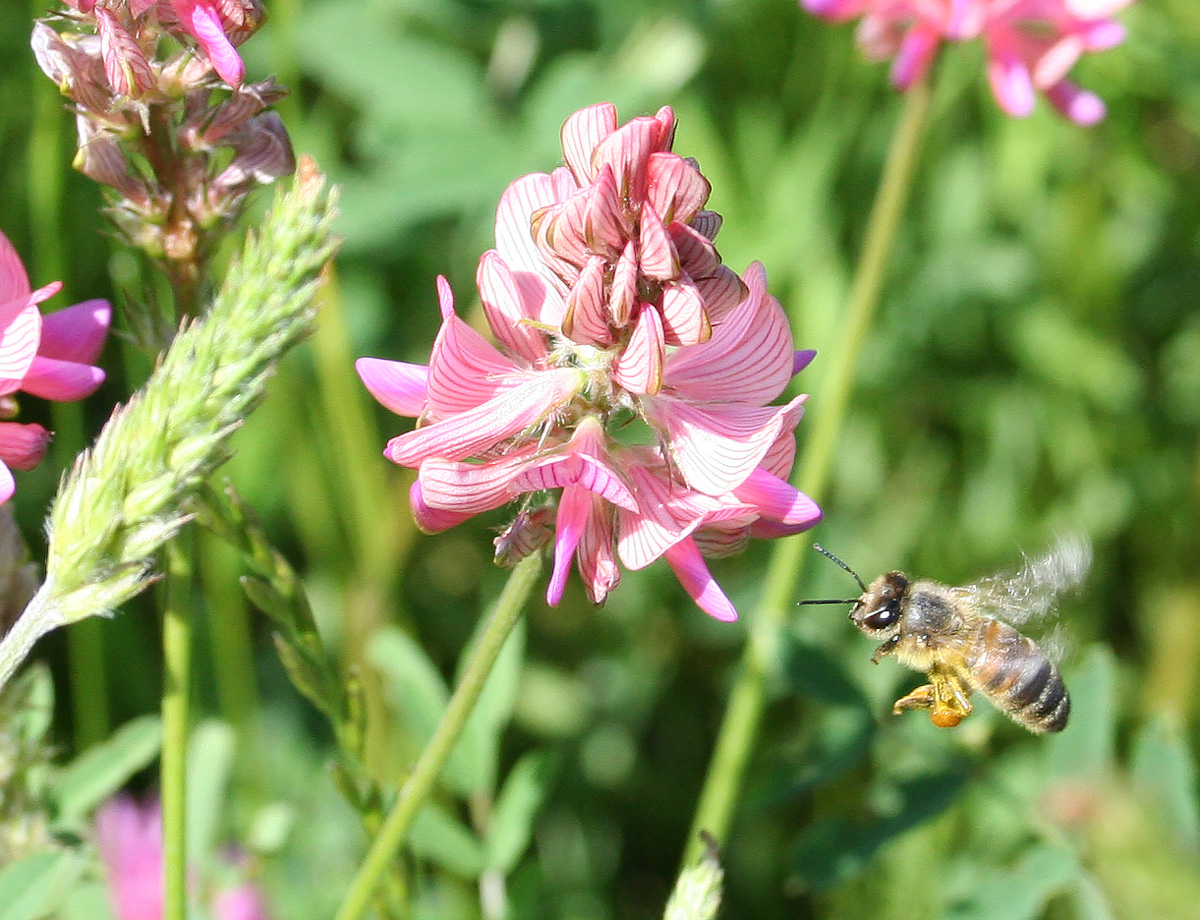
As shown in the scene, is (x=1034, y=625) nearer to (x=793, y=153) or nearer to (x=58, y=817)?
(x=58, y=817)

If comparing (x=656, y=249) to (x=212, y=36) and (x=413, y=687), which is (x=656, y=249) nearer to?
(x=212, y=36)

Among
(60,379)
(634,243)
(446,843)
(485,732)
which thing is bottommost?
(446,843)

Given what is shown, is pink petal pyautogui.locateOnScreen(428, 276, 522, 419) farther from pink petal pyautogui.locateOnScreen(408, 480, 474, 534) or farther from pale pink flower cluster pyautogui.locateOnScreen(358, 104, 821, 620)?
pink petal pyautogui.locateOnScreen(408, 480, 474, 534)

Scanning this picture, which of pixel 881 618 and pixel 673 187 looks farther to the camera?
pixel 881 618

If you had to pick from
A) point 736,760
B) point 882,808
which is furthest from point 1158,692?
point 736,760

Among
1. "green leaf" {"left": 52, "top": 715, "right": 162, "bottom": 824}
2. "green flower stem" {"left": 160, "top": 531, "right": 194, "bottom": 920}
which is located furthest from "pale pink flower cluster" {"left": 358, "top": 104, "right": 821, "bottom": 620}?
"green leaf" {"left": 52, "top": 715, "right": 162, "bottom": 824}

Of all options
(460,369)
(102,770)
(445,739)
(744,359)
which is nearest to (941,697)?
(744,359)
